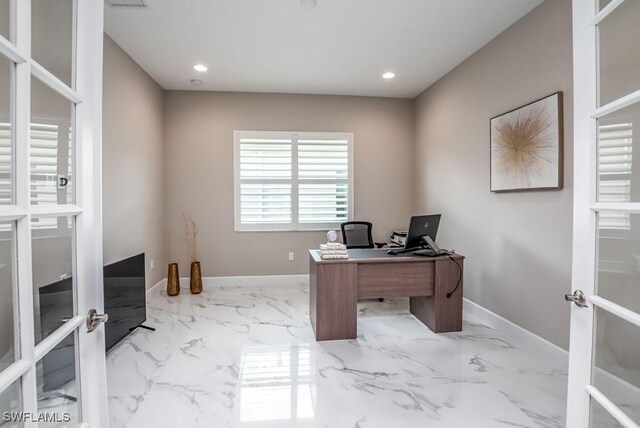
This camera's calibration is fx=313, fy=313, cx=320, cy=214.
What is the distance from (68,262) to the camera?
956mm

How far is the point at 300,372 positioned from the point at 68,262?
70.6 inches

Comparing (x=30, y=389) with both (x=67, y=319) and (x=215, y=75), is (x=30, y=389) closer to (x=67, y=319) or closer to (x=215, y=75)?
(x=67, y=319)

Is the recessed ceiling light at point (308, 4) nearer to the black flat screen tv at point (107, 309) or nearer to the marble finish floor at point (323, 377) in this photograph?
the black flat screen tv at point (107, 309)

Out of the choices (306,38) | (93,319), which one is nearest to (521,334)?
(93,319)

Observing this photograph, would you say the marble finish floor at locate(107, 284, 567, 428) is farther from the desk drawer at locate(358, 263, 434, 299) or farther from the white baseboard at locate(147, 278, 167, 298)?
the white baseboard at locate(147, 278, 167, 298)

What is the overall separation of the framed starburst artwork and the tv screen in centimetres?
348

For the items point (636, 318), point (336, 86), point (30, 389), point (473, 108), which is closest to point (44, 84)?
point (30, 389)

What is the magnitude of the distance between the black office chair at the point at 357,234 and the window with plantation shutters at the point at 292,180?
15.0 inches

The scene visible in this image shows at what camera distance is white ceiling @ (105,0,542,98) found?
2584 millimetres

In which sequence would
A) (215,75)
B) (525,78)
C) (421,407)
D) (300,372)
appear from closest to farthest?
(421,407)
(300,372)
(525,78)
(215,75)

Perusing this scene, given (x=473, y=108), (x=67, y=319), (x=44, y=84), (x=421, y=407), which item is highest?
(x=473, y=108)

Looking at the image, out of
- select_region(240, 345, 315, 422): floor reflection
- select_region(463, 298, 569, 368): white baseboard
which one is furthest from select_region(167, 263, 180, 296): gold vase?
select_region(463, 298, 569, 368): white baseboard

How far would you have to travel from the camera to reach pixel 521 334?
2.75 meters

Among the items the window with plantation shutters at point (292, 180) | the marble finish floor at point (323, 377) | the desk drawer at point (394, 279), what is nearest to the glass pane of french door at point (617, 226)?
the marble finish floor at point (323, 377)
